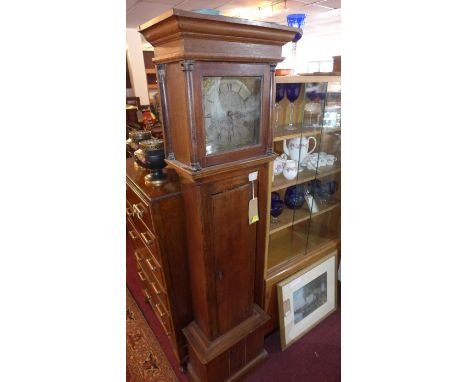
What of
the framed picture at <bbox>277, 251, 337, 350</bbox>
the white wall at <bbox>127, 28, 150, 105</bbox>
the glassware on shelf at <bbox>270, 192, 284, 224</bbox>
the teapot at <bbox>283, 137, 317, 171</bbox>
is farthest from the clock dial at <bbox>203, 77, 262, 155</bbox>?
the white wall at <bbox>127, 28, 150, 105</bbox>

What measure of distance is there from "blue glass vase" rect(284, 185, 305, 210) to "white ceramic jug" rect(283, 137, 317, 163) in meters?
0.20

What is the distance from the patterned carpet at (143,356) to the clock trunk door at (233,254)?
52cm

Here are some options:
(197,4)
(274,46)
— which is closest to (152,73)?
(197,4)

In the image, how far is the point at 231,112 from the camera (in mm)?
993

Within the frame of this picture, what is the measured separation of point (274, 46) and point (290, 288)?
4.19ft

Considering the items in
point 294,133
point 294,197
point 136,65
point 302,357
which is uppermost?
point 136,65

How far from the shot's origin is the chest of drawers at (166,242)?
1163 mm

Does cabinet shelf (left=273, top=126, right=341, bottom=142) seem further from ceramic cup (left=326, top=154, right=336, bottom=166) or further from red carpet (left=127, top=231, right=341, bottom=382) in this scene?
red carpet (left=127, top=231, right=341, bottom=382)

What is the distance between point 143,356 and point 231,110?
4.92ft

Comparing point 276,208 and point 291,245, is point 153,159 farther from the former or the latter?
point 291,245

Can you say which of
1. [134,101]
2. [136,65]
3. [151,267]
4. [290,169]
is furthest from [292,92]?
[136,65]

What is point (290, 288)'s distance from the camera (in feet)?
5.28

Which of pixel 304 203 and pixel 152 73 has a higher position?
pixel 152 73
